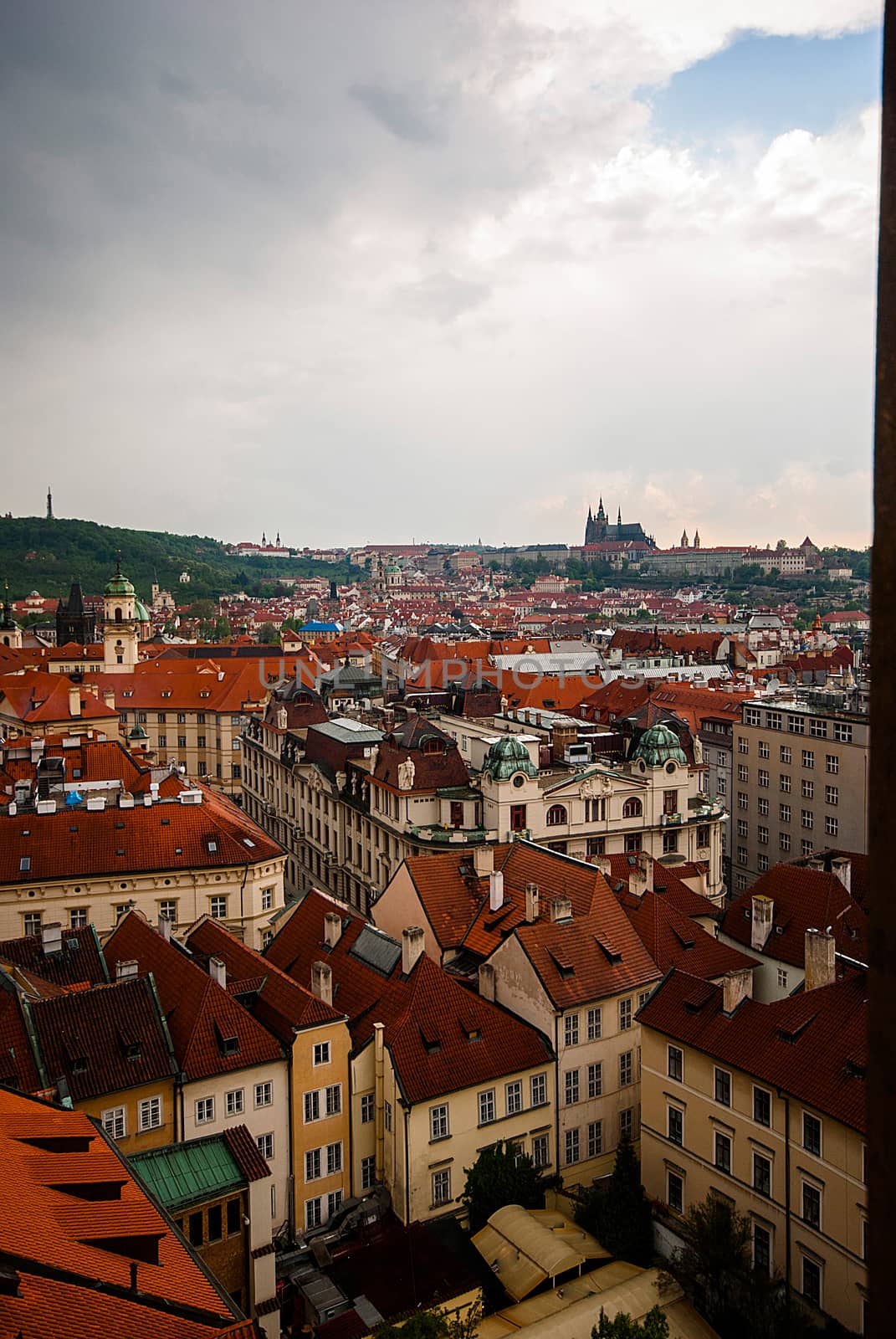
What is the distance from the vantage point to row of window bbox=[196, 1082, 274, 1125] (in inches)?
1031

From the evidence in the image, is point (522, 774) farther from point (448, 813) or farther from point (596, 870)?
point (596, 870)

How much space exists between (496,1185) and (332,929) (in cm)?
1071

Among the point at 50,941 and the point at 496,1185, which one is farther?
the point at 50,941

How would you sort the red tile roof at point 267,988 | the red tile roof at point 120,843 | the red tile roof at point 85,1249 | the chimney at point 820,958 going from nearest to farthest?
the red tile roof at point 85,1249, the chimney at point 820,958, the red tile roof at point 267,988, the red tile roof at point 120,843

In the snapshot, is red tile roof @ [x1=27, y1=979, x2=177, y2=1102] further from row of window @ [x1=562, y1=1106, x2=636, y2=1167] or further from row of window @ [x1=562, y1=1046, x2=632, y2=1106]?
row of window @ [x1=562, y1=1106, x2=636, y2=1167]

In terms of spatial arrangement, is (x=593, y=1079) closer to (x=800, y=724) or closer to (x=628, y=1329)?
(x=628, y=1329)

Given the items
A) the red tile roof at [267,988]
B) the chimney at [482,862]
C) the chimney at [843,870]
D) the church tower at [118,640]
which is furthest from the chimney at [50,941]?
the church tower at [118,640]

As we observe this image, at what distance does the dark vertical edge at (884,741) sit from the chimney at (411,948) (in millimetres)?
29178

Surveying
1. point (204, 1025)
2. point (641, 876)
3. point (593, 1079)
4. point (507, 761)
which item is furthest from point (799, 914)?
point (204, 1025)

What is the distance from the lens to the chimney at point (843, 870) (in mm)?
37156

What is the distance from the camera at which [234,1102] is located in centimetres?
2652

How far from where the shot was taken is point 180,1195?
22.3 meters

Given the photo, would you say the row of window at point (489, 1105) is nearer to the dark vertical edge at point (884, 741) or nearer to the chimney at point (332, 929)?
the chimney at point (332, 929)

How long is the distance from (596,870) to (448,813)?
15029mm
